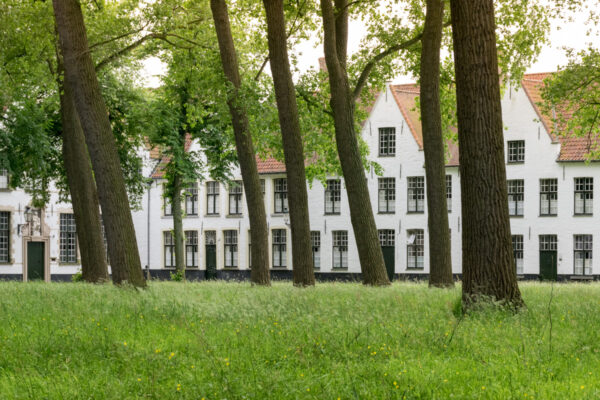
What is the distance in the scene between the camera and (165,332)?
981 centimetres

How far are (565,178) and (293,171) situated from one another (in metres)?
29.1

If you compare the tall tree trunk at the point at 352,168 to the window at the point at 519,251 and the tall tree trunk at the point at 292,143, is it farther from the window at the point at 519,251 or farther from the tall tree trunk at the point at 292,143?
the window at the point at 519,251

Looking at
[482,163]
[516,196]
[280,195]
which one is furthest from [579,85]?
[280,195]

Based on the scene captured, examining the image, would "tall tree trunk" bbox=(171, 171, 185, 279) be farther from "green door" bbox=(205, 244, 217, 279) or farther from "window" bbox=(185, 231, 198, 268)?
"window" bbox=(185, 231, 198, 268)

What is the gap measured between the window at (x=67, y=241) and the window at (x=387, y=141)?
708 inches

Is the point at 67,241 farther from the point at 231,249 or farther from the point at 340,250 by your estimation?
the point at 340,250

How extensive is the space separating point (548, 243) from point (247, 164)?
28.6m

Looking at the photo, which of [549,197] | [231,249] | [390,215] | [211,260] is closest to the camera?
[549,197]

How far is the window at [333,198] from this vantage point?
50094 mm

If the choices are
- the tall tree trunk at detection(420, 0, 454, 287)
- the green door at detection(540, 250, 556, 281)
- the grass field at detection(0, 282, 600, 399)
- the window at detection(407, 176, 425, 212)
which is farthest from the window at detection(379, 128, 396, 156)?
the grass field at detection(0, 282, 600, 399)

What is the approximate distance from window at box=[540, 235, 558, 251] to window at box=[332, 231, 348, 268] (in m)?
11.2

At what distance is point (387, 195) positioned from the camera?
48.1 metres

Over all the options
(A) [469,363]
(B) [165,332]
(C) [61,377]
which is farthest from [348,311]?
(C) [61,377]

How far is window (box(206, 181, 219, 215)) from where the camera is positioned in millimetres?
53719
